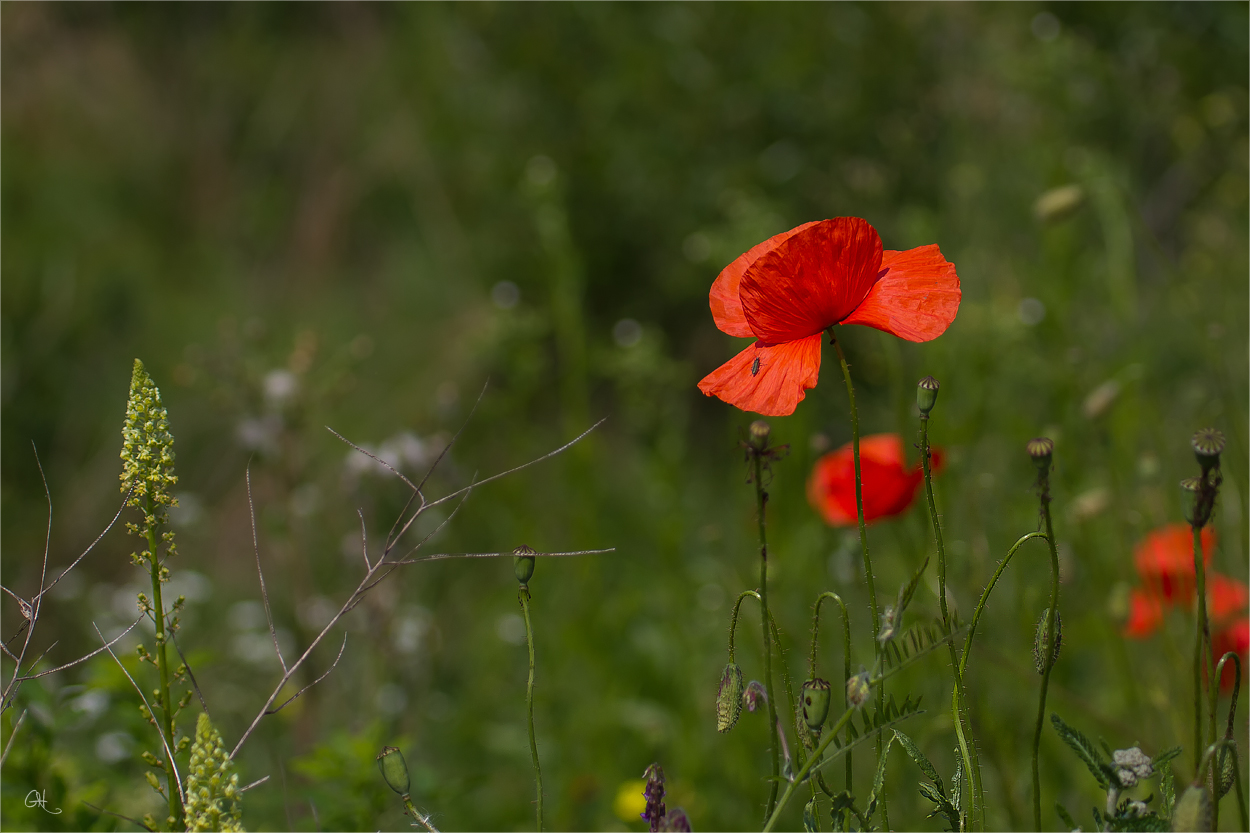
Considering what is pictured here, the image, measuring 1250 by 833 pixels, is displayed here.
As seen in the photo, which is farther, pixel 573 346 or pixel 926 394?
pixel 573 346

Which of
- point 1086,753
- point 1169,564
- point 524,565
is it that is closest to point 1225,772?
point 1086,753

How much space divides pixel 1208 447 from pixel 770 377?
33cm

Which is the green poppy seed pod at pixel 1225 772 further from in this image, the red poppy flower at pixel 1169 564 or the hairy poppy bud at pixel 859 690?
the red poppy flower at pixel 1169 564

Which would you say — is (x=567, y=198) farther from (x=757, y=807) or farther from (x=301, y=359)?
(x=757, y=807)

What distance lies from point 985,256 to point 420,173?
8.90 feet

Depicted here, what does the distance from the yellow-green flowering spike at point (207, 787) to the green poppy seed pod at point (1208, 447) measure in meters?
0.77

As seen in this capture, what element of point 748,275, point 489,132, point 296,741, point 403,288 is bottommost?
point 296,741

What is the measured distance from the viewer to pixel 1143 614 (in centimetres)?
146

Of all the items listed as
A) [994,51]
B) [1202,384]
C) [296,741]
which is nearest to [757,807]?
[296,741]

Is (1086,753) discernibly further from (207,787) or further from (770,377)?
(207,787)

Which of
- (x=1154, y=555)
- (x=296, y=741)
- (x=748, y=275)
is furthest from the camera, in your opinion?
(x=296, y=741)

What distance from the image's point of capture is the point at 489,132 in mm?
3875

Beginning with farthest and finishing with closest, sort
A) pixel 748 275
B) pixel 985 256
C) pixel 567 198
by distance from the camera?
pixel 567 198 < pixel 985 256 < pixel 748 275

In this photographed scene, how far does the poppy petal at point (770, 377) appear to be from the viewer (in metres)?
0.73
